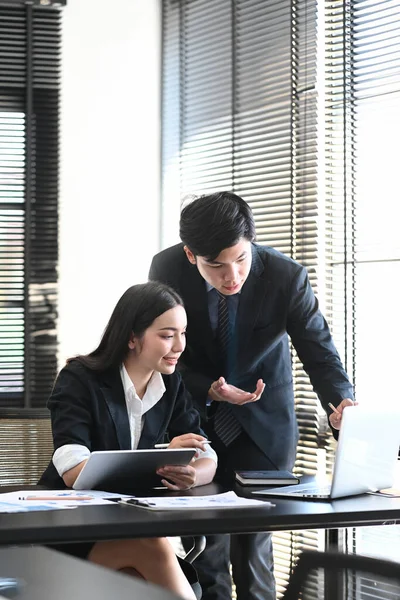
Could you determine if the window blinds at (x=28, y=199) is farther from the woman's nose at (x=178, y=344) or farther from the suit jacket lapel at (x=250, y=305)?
the woman's nose at (x=178, y=344)

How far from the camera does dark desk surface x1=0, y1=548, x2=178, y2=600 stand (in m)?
0.91

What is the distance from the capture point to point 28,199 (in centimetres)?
452

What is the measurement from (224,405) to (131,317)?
480 millimetres

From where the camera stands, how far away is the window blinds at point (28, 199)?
450cm

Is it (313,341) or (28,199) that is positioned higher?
(28,199)

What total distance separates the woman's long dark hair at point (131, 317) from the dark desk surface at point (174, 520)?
74cm

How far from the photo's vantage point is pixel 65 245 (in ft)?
15.1

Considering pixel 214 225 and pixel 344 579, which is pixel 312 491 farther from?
pixel 214 225

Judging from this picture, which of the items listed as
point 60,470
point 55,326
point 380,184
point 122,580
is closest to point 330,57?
point 380,184

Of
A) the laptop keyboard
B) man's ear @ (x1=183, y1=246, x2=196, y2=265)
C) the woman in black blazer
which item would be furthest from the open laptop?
man's ear @ (x1=183, y1=246, x2=196, y2=265)

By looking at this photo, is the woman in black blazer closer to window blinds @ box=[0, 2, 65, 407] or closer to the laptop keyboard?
the laptop keyboard

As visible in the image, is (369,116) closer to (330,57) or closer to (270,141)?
(330,57)

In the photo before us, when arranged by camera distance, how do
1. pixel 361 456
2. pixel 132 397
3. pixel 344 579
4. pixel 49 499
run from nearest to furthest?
pixel 344 579
pixel 49 499
pixel 361 456
pixel 132 397

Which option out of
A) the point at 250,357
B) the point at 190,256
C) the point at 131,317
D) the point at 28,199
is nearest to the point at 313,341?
the point at 250,357
